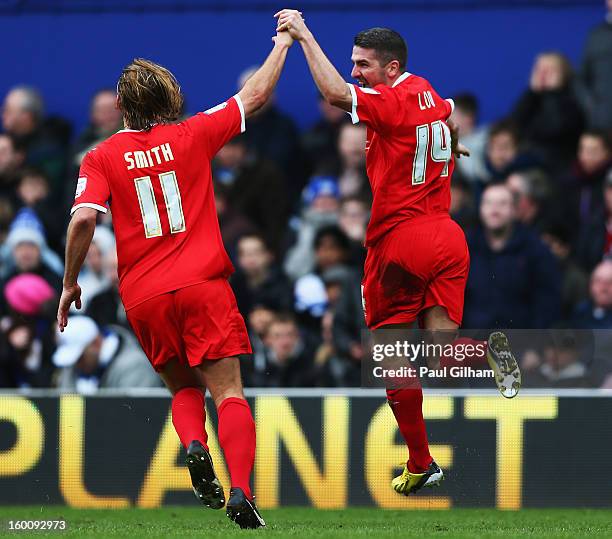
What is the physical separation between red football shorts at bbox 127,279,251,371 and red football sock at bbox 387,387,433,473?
1.19m

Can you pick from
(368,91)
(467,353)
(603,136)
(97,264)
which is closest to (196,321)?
(368,91)

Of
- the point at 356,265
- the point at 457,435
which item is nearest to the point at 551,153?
the point at 356,265

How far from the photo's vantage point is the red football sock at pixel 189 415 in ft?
25.0

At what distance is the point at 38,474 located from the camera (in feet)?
33.8

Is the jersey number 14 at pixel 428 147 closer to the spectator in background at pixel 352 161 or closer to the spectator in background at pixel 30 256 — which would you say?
the spectator in background at pixel 352 161

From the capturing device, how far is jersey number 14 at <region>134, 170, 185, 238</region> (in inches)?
296

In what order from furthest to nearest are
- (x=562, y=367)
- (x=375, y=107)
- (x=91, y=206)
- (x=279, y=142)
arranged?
(x=279, y=142)
(x=562, y=367)
(x=375, y=107)
(x=91, y=206)

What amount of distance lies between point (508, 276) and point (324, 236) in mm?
1565

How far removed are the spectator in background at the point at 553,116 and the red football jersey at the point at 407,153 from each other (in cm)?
429

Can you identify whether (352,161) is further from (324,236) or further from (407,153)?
(407,153)

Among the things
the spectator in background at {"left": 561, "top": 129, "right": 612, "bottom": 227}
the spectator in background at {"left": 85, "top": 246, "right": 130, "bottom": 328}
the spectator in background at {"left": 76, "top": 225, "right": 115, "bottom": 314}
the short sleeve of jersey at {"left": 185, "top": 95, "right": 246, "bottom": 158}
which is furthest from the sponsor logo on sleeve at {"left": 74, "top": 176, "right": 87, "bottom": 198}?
the spectator in background at {"left": 561, "top": 129, "right": 612, "bottom": 227}

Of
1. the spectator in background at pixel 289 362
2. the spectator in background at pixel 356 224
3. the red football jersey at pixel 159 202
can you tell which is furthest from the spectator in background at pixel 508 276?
the red football jersey at pixel 159 202

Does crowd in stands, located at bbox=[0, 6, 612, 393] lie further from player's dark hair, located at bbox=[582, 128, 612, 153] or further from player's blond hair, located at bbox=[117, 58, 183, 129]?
player's blond hair, located at bbox=[117, 58, 183, 129]

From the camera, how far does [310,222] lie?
1259 centimetres
